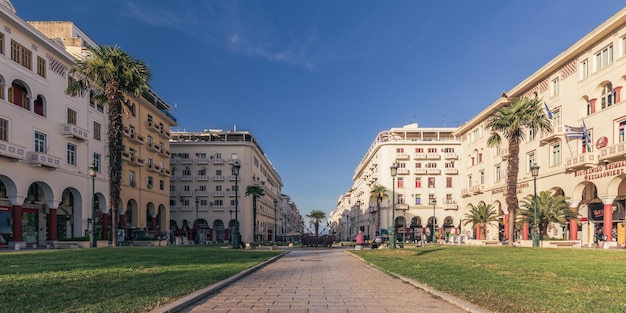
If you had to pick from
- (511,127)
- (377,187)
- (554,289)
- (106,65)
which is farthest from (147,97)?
(554,289)

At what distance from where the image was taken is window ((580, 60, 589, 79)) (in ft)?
110

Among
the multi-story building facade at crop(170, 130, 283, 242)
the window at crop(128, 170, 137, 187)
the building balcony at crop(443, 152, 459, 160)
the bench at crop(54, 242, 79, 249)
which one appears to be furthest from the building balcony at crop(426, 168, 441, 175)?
the bench at crop(54, 242, 79, 249)

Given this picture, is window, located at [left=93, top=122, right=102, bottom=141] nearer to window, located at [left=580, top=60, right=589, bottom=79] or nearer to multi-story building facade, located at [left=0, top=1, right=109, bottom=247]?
multi-story building facade, located at [left=0, top=1, right=109, bottom=247]

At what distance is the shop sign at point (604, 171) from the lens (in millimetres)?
29438

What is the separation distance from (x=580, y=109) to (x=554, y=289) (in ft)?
107

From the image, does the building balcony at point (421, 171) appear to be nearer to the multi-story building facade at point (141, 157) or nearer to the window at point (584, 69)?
the window at point (584, 69)

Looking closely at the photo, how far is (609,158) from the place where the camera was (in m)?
29.9

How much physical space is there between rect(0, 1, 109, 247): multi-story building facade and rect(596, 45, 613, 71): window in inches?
1548

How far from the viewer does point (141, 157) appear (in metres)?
52.1

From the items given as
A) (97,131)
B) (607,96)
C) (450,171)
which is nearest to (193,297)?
(607,96)

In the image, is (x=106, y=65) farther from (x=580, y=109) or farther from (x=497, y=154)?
(x=497, y=154)

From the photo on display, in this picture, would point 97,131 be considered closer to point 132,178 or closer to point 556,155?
point 132,178

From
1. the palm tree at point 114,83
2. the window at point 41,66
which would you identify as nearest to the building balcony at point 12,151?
the palm tree at point 114,83

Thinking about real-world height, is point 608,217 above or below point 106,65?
below
